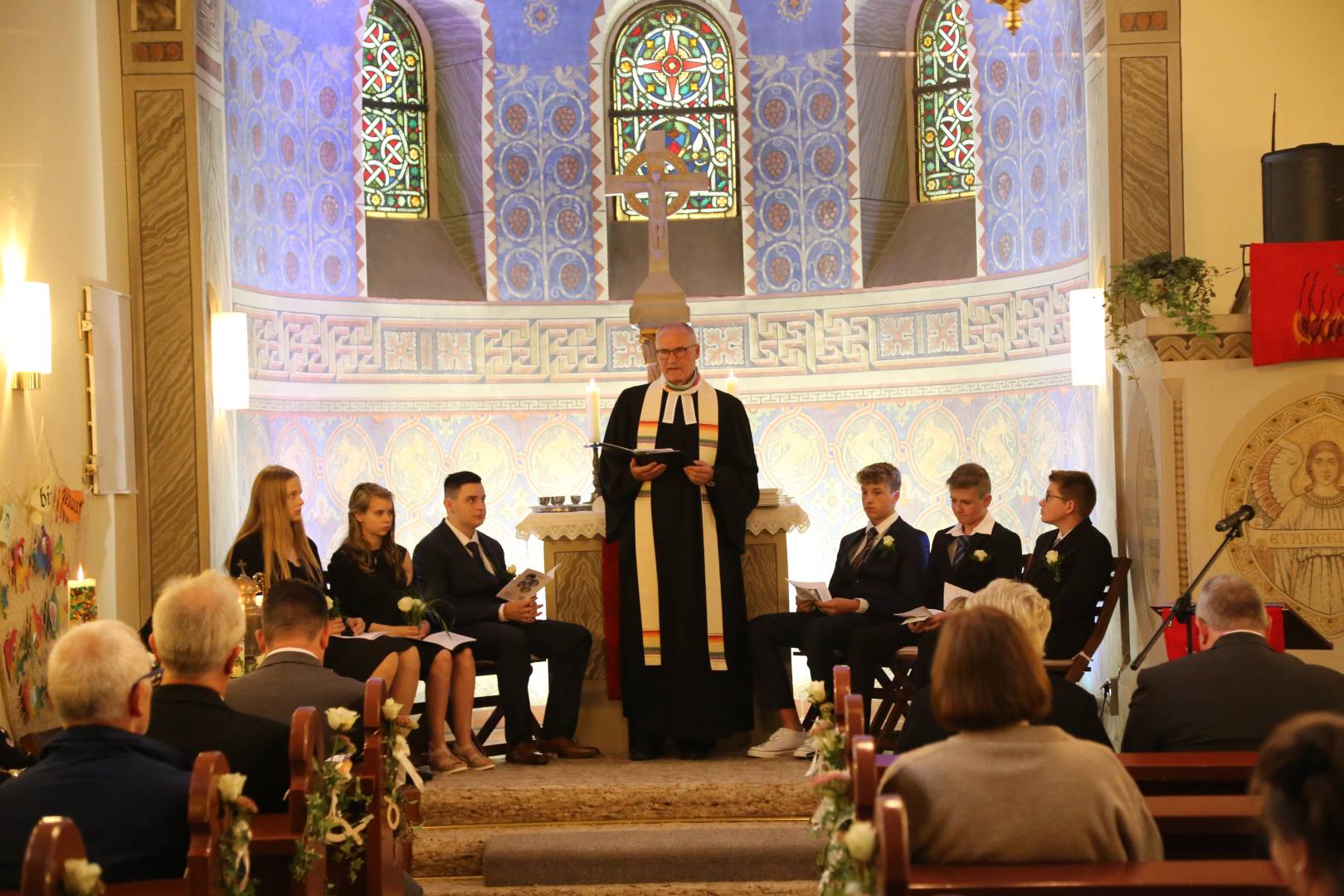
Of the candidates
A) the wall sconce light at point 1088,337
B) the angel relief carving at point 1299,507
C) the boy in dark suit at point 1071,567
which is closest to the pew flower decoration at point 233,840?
the boy in dark suit at point 1071,567

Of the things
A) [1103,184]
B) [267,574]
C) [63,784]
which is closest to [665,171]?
[1103,184]

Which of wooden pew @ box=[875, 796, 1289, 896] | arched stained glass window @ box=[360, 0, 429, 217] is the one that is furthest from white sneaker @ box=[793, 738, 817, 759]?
arched stained glass window @ box=[360, 0, 429, 217]

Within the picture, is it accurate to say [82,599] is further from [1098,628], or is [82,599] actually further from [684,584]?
[1098,628]

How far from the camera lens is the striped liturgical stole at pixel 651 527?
6762 mm

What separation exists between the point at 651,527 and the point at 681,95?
566 centimetres

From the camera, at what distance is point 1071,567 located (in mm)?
6625

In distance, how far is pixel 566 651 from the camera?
266 inches

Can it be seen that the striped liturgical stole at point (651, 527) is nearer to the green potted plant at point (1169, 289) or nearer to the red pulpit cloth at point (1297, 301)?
the green potted plant at point (1169, 289)

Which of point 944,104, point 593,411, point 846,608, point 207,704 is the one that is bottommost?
point 846,608

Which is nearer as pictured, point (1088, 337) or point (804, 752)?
point (804, 752)

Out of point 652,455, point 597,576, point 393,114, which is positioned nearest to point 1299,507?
point 652,455

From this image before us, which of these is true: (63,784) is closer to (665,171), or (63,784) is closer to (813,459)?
(665,171)

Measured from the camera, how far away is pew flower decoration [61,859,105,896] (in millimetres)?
2377

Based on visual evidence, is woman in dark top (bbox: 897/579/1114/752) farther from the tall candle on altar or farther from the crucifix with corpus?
the crucifix with corpus
